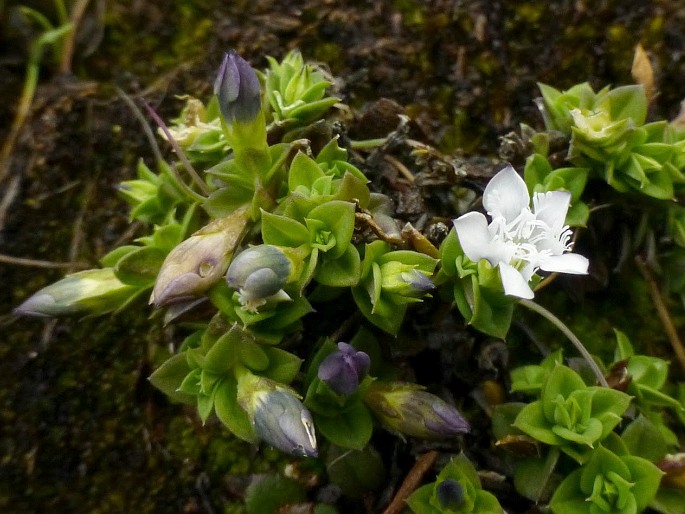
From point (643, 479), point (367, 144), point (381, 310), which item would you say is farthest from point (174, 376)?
point (643, 479)

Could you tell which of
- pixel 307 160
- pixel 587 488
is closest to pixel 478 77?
pixel 307 160

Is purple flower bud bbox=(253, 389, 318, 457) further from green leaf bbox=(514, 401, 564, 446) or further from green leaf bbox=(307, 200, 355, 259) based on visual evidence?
green leaf bbox=(514, 401, 564, 446)

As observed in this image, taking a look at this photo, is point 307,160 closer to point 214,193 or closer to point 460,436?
point 214,193

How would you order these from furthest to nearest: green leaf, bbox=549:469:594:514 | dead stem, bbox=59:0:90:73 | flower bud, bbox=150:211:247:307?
dead stem, bbox=59:0:90:73, green leaf, bbox=549:469:594:514, flower bud, bbox=150:211:247:307

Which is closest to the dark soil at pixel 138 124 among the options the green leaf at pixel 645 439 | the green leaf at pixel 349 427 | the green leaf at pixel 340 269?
the green leaf at pixel 349 427

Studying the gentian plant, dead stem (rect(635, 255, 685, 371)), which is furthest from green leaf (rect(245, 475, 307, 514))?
dead stem (rect(635, 255, 685, 371))

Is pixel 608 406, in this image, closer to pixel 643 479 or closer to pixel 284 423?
pixel 643 479
